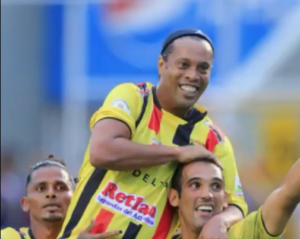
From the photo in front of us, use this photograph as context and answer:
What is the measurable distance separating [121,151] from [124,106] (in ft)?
0.95

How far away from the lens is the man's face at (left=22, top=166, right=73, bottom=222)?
628 centimetres

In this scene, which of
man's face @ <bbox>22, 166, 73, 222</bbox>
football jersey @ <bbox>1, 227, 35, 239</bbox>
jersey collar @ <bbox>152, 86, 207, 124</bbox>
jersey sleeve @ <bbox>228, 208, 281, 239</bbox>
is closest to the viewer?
jersey sleeve @ <bbox>228, 208, 281, 239</bbox>

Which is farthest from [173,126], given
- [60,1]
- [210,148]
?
[60,1]

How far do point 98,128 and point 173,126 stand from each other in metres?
0.47

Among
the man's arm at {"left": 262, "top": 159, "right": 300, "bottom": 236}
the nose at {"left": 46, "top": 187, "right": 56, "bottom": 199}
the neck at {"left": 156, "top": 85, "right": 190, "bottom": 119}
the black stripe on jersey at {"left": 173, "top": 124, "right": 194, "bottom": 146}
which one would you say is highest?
the neck at {"left": 156, "top": 85, "right": 190, "bottom": 119}

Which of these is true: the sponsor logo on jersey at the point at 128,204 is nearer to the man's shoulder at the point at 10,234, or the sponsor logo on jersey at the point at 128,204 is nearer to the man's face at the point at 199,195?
the man's face at the point at 199,195

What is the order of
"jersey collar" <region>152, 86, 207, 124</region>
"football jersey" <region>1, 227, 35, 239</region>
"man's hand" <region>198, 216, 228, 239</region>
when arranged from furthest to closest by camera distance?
1. "football jersey" <region>1, 227, 35, 239</region>
2. "jersey collar" <region>152, 86, 207, 124</region>
3. "man's hand" <region>198, 216, 228, 239</region>

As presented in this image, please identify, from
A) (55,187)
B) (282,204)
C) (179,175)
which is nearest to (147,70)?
(55,187)

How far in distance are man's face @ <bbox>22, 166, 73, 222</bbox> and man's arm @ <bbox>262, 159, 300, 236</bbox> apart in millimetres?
1817

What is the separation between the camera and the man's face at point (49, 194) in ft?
20.6

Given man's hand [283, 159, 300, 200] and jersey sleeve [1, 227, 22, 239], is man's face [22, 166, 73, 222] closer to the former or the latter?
jersey sleeve [1, 227, 22, 239]

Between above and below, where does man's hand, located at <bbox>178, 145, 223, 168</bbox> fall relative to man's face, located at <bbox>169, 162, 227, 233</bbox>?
above

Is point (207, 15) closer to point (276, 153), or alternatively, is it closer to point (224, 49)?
point (224, 49)

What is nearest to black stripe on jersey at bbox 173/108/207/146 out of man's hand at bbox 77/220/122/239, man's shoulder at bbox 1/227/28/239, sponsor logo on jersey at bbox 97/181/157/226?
sponsor logo on jersey at bbox 97/181/157/226
